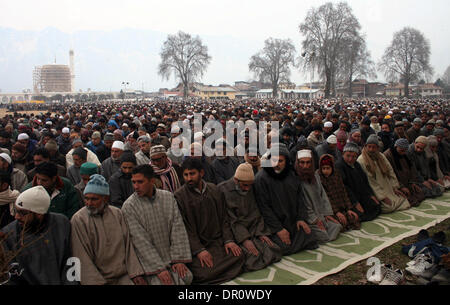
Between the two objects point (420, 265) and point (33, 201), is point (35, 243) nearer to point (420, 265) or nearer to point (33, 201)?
point (33, 201)

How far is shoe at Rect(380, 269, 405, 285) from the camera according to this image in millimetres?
3117

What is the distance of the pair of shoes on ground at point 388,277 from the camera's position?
3125 millimetres

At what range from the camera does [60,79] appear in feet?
303

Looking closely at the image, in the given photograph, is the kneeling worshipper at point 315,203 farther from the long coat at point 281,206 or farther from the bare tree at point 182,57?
the bare tree at point 182,57

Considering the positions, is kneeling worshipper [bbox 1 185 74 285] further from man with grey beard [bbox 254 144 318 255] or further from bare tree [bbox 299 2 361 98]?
bare tree [bbox 299 2 361 98]

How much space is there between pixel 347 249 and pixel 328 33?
123 ft

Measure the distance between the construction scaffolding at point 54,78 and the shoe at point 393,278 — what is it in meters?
101

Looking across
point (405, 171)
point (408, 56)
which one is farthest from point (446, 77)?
point (405, 171)

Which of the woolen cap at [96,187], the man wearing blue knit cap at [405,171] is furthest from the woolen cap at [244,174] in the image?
the man wearing blue knit cap at [405,171]

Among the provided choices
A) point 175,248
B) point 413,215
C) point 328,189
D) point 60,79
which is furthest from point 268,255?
point 60,79

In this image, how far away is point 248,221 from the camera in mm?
3689

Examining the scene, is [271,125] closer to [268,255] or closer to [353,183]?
[353,183]
